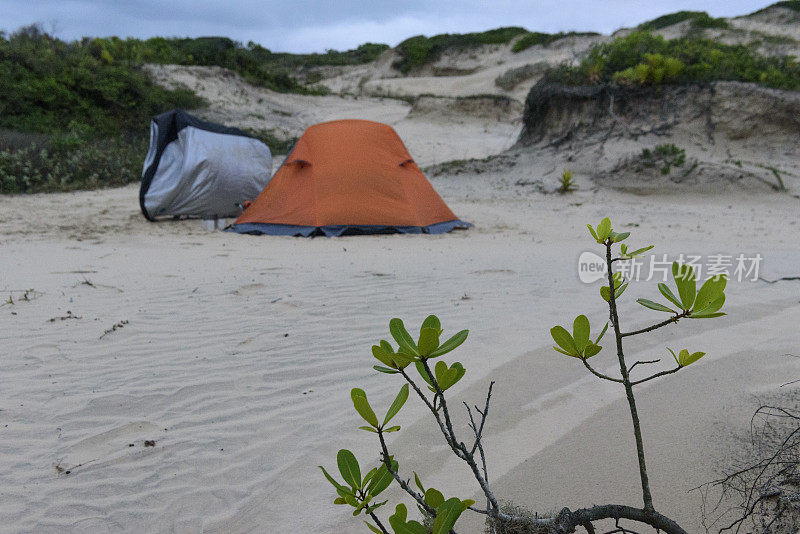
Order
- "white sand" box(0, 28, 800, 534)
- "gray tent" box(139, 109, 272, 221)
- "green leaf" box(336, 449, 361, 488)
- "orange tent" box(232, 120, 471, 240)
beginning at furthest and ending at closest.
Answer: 1. "gray tent" box(139, 109, 272, 221)
2. "orange tent" box(232, 120, 471, 240)
3. "white sand" box(0, 28, 800, 534)
4. "green leaf" box(336, 449, 361, 488)

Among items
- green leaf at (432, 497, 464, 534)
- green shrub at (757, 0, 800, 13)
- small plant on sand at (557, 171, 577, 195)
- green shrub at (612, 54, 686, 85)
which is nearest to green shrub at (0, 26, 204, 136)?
small plant on sand at (557, 171, 577, 195)

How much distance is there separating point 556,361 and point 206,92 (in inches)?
726

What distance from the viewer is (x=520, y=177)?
1053cm

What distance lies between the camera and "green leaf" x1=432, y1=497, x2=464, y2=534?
28.7 inches

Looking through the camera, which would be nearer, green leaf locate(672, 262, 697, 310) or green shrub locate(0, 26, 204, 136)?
green leaf locate(672, 262, 697, 310)

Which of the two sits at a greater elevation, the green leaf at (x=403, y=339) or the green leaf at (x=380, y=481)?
the green leaf at (x=403, y=339)

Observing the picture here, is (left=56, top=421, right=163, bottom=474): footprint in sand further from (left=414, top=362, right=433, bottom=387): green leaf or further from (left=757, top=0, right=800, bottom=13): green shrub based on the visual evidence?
(left=757, top=0, right=800, bottom=13): green shrub

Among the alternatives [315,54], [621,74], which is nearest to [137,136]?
[621,74]

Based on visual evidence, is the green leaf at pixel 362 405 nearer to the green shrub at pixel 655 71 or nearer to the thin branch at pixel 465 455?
the thin branch at pixel 465 455

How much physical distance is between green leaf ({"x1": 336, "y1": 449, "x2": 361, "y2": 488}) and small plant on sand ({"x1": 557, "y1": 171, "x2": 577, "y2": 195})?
908 centimetres

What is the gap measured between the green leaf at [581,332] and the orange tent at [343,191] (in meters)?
5.25

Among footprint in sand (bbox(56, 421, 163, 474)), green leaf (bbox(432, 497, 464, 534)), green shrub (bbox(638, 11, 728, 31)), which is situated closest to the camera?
green leaf (bbox(432, 497, 464, 534))

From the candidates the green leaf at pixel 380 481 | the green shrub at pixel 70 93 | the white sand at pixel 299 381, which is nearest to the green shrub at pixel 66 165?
the green shrub at pixel 70 93

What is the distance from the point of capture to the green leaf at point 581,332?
80cm
